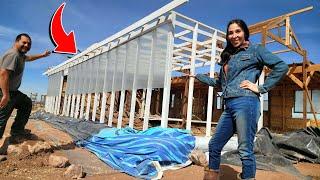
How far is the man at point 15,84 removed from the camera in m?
4.14

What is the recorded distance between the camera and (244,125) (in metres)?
2.54

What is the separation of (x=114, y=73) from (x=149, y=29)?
94.5 inches

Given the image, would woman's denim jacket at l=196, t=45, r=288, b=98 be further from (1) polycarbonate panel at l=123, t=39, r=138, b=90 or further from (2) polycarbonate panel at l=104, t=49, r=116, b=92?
(2) polycarbonate panel at l=104, t=49, r=116, b=92

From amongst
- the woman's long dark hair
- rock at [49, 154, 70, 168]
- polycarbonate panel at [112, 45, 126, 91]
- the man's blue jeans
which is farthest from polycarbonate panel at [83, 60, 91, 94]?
the man's blue jeans

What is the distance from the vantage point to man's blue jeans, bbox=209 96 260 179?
252 centimetres

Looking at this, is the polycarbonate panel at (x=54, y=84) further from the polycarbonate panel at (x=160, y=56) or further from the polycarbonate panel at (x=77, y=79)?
the polycarbonate panel at (x=160, y=56)

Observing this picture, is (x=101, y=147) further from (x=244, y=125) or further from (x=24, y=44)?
(x=244, y=125)

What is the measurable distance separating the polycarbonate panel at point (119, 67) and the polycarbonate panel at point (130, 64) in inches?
11.1

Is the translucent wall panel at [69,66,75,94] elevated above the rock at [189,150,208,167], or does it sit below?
above

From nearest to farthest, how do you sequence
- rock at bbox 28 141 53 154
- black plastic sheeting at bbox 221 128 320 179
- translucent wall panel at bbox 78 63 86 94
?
rock at bbox 28 141 53 154 < black plastic sheeting at bbox 221 128 320 179 < translucent wall panel at bbox 78 63 86 94

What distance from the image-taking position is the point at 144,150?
4.55m

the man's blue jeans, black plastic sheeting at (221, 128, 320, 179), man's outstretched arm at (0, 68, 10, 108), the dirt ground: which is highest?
man's outstretched arm at (0, 68, 10, 108)

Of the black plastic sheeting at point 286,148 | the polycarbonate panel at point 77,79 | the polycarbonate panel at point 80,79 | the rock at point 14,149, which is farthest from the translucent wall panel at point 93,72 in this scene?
the black plastic sheeting at point 286,148

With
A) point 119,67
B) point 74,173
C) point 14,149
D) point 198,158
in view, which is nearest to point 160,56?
point 119,67
